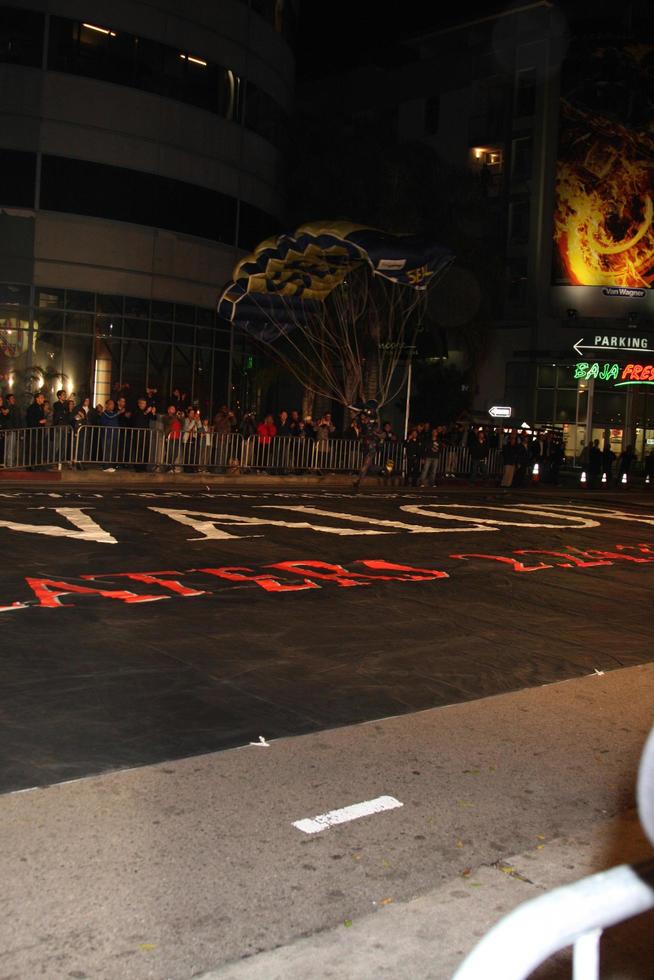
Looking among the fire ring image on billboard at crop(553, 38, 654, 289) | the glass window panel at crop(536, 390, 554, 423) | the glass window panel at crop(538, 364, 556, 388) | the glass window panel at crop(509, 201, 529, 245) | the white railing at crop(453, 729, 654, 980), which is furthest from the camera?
the glass window panel at crop(536, 390, 554, 423)

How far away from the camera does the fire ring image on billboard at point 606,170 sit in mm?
46281

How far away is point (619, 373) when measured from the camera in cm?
4441

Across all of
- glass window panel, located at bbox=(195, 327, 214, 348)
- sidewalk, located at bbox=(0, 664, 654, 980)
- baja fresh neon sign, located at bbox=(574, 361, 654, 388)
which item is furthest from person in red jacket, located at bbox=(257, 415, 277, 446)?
sidewalk, located at bbox=(0, 664, 654, 980)

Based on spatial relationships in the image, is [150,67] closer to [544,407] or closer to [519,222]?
[519,222]

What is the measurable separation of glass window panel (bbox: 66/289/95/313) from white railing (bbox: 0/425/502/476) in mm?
8567

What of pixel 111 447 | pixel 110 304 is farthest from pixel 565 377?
pixel 111 447

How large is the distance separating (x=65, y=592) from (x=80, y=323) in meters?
23.3

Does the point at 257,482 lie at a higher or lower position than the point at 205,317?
lower

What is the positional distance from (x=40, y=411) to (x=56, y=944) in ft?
70.9

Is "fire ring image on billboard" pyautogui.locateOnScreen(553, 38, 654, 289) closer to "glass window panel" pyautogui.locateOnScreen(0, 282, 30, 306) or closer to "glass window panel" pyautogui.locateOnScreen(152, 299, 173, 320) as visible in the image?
"glass window panel" pyautogui.locateOnScreen(152, 299, 173, 320)

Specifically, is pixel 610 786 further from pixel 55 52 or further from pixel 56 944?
pixel 55 52

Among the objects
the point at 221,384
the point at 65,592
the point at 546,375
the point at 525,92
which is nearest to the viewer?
the point at 65,592

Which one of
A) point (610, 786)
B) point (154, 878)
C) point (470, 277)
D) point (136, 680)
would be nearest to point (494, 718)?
point (610, 786)

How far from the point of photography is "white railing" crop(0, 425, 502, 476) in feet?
76.1
